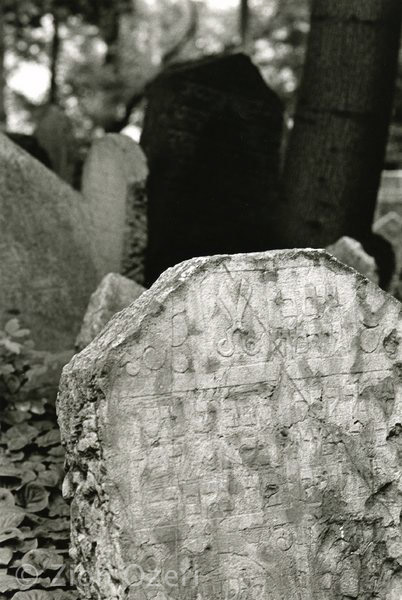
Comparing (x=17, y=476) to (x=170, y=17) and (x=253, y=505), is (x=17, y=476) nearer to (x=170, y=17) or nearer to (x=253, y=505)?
Result: (x=253, y=505)

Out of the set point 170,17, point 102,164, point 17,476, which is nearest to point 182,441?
point 17,476

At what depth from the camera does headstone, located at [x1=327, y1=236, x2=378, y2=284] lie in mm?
4688

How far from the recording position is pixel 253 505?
2900mm

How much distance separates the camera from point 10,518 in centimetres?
334

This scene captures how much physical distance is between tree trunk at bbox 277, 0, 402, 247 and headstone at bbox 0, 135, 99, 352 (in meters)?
1.50

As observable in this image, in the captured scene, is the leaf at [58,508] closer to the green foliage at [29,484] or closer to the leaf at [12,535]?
the green foliage at [29,484]

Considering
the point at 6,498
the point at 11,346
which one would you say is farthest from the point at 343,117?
the point at 6,498

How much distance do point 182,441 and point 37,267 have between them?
2.35 meters

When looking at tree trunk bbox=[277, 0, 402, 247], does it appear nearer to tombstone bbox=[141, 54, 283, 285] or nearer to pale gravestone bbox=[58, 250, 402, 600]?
tombstone bbox=[141, 54, 283, 285]

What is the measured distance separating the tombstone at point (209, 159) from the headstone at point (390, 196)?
8.09 meters

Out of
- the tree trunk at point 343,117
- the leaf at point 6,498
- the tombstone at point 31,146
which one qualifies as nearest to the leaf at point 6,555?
the leaf at point 6,498

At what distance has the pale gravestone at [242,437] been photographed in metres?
2.77

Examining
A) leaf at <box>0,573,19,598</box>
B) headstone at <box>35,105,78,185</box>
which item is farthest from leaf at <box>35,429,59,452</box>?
headstone at <box>35,105,78,185</box>

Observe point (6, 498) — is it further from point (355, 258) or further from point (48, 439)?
point (355, 258)
